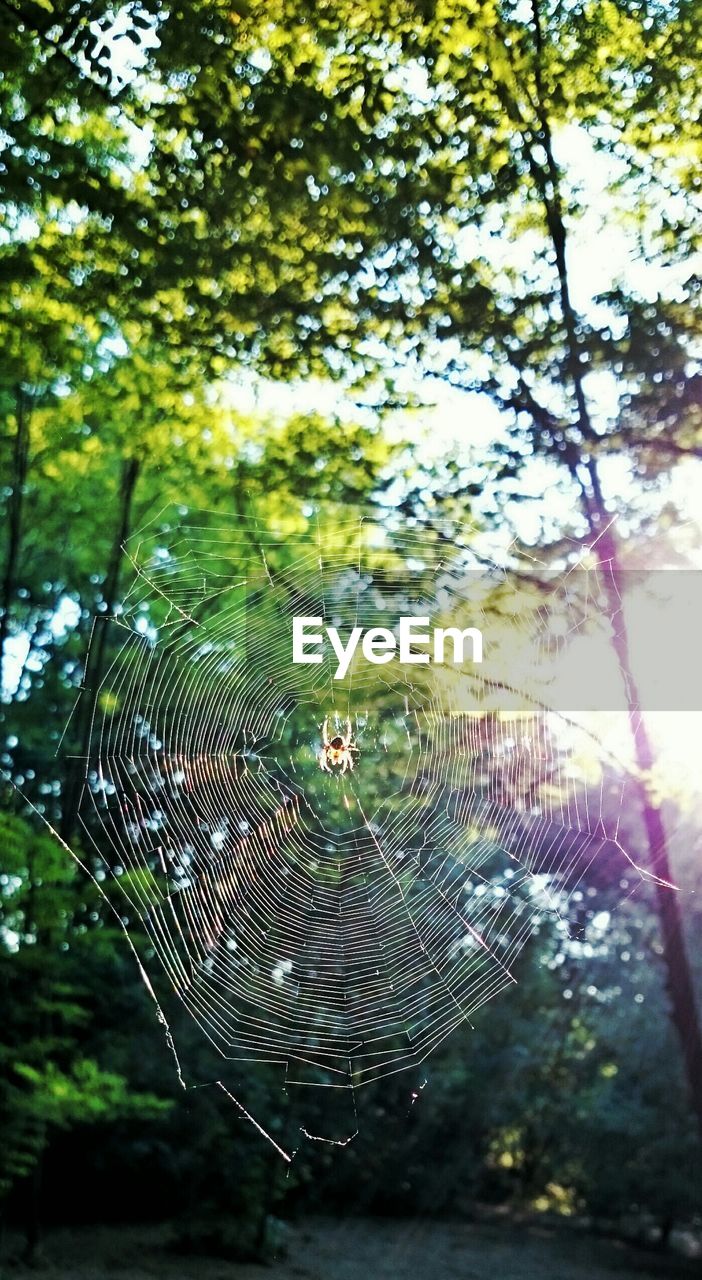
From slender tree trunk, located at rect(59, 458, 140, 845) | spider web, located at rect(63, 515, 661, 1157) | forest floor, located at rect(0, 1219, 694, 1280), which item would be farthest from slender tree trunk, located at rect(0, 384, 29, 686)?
forest floor, located at rect(0, 1219, 694, 1280)

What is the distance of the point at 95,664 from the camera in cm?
474

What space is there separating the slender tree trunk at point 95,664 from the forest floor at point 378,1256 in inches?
63.9

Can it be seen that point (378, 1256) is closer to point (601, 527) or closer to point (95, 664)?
point (95, 664)

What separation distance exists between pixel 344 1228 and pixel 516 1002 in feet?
4.25

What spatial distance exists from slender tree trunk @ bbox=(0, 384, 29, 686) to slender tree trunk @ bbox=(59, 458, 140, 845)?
0.36 m

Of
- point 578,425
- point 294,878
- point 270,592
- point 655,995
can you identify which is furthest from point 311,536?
point 655,995

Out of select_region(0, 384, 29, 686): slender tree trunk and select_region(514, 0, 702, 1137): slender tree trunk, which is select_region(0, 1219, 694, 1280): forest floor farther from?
select_region(0, 384, 29, 686): slender tree trunk

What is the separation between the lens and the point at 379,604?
371cm

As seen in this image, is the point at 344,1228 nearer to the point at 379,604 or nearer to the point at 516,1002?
the point at 516,1002

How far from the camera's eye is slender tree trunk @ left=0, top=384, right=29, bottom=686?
4535 millimetres

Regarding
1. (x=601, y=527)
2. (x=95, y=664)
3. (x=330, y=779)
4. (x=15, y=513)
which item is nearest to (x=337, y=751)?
(x=330, y=779)

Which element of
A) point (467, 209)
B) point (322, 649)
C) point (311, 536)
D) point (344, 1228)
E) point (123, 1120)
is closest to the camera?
point (322, 649)

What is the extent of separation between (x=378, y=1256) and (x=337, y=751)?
3.20 m

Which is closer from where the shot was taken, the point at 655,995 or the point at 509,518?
the point at 509,518
